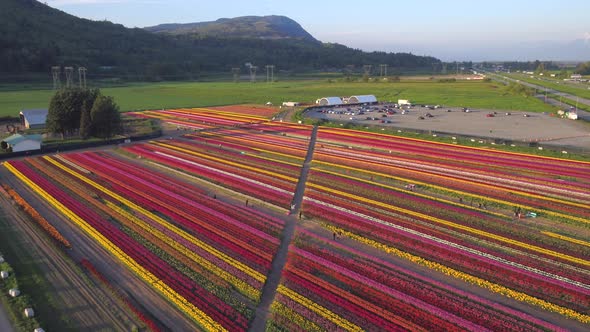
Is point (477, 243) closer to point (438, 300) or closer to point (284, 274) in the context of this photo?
point (438, 300)

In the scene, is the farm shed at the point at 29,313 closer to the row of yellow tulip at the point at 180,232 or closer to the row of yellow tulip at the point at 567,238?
the row of yellow tulip at the point at 180,232

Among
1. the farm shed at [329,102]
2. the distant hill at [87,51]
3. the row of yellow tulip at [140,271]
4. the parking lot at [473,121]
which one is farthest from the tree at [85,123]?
the distant hill at [87,51]

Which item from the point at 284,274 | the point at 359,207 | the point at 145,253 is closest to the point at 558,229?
the point at 359,207

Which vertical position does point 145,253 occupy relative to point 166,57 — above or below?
below

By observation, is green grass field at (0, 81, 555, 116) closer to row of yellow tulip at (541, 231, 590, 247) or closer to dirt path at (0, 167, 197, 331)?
dirt path at (0, 167, 197, 331)

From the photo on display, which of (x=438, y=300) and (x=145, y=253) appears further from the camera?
(x=145, y=253)

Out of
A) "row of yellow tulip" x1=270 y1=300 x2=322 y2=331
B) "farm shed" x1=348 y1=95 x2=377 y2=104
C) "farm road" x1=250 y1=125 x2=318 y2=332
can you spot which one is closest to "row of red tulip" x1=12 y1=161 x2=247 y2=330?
"farm road" x1=250 y1=125 x2=318 y2=332

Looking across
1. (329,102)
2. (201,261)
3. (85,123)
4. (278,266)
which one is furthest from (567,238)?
(329,102)
